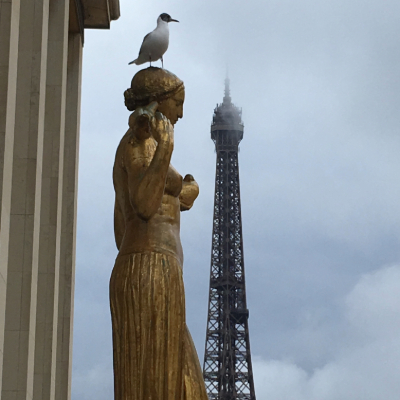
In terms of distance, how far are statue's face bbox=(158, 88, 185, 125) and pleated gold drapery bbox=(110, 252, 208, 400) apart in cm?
164

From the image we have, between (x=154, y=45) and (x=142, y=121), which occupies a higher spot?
(x=154, y=45)

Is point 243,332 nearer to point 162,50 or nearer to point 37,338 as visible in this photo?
point 37,338

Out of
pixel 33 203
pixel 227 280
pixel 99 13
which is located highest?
pixel 227 280

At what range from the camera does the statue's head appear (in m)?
11.7

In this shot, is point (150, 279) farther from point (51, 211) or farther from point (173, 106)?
point (51, 211)

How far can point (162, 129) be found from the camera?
439 inches

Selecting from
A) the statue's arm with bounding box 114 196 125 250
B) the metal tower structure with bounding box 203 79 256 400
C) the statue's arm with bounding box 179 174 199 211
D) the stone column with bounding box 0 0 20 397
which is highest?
the metal tower structure with bounding box 203 79 256 400

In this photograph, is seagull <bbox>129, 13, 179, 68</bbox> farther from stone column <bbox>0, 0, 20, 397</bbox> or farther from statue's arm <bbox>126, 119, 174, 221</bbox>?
stone column <bbox>0, 0, 20, 397</bbox>

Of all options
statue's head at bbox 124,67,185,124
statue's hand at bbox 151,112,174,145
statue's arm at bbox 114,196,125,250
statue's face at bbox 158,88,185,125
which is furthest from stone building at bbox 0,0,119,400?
statue's hand at bbox 151,112,174,145

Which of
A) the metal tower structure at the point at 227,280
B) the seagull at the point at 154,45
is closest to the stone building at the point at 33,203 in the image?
the seagull at the point at 154,45

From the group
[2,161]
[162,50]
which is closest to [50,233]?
[2,161]

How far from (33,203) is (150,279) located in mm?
5391

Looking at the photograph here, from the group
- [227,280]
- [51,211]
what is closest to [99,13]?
[51,211]

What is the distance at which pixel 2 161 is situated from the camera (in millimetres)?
13898
